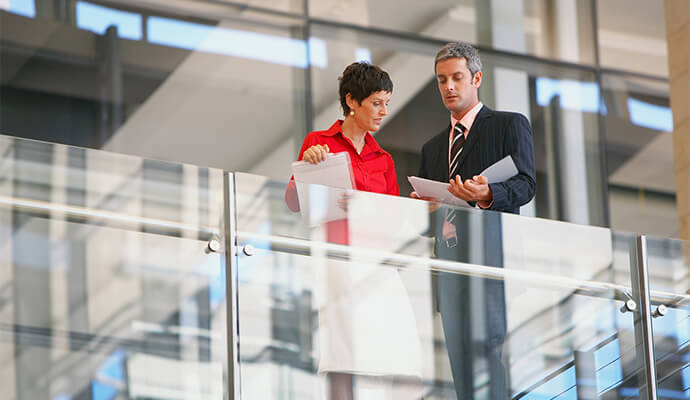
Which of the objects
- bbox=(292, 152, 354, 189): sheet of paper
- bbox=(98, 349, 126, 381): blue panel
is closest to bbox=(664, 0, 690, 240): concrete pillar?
bbox=(292, 152, 354, 189): sheet of paper

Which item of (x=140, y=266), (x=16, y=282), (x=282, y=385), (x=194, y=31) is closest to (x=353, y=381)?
(x=282, y=385)

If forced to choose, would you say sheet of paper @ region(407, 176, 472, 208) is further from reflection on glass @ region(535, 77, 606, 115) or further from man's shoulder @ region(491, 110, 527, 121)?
reflection on glass @ region(535, 77, 606, 115)

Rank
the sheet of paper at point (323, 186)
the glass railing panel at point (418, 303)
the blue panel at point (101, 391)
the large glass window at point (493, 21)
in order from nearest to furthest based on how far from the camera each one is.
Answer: the blue panel at point (101, 391), the glass railing panel at point (418, 303), the sheet of paper at point (323, 186), the large glass window at point (493, 21)

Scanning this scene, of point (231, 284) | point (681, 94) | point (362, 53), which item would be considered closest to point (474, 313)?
point (231, 284)

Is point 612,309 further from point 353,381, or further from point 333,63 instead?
point 333,63

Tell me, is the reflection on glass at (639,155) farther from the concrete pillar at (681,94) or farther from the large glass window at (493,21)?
the concrete pillar at (681,94)

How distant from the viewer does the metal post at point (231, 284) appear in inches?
180

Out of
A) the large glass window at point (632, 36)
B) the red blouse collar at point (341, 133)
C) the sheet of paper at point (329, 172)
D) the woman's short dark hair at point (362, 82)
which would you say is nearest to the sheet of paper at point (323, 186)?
the sheet of paper at point (329, 172)

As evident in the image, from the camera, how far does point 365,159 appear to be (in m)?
5.48

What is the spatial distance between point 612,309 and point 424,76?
5.00 metres

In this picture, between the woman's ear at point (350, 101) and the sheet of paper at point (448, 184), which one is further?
the woman's ear at point (350, 101)

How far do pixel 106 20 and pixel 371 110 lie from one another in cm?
425

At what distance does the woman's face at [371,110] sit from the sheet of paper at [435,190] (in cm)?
33

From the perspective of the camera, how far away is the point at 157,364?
4.53 m
